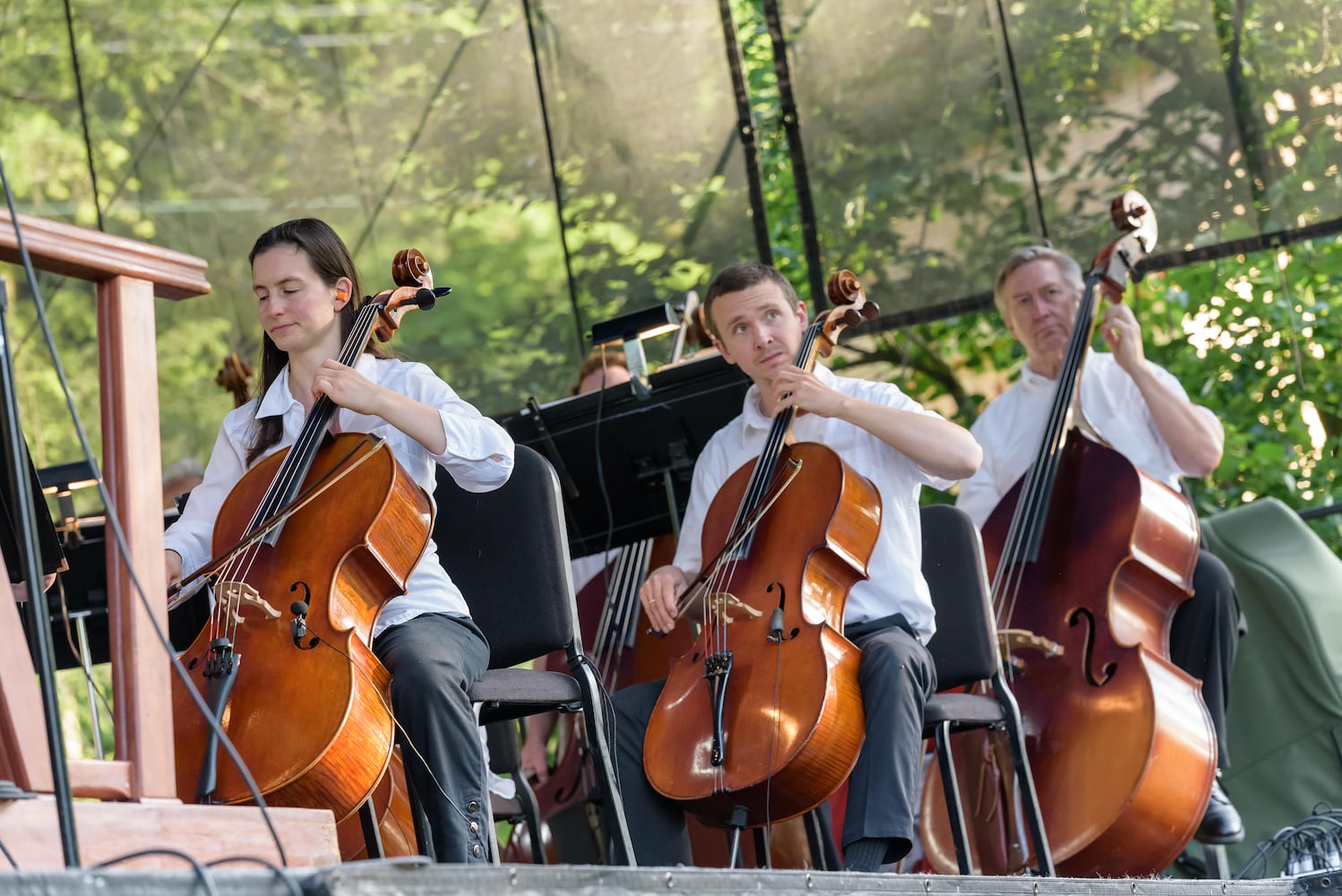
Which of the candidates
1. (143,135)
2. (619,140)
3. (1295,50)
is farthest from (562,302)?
(1295,50)

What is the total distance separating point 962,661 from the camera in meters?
2.63

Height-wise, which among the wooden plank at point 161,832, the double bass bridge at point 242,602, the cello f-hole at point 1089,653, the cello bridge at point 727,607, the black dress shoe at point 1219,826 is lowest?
the black dress shoe at point 1219,826

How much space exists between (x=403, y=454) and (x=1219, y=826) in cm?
178

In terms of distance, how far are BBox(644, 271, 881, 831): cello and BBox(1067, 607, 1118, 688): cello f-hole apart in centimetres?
57

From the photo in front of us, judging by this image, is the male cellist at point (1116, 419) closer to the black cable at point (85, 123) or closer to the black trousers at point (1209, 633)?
the black trousers at point (1209, 633)

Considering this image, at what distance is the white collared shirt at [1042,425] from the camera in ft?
11.1

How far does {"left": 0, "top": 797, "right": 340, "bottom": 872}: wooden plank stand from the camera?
1290mm

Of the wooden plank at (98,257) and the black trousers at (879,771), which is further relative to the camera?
the black trousers at (879,771)

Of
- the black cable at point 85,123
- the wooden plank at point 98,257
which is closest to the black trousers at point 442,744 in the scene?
the wooden plank at point 98,257

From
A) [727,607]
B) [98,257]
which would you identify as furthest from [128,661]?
[727,607]

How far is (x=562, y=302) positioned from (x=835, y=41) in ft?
3.35

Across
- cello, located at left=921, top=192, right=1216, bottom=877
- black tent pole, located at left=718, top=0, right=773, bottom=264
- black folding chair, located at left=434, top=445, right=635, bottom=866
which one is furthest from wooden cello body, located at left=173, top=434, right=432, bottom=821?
black tent pole, located at left=718, top=0, right=773, bottom=264

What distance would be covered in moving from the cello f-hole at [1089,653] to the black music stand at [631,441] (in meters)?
0.73

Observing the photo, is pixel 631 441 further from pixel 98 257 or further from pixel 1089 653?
pixel 98 257
